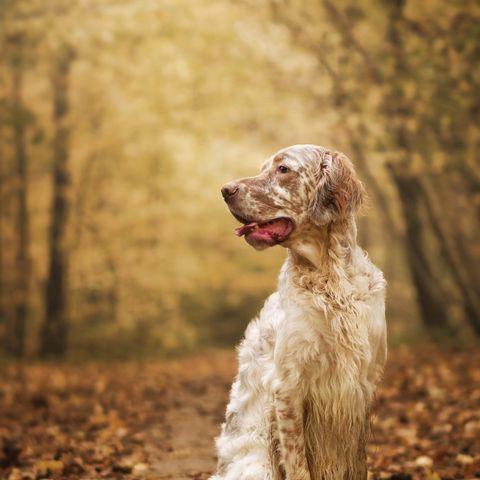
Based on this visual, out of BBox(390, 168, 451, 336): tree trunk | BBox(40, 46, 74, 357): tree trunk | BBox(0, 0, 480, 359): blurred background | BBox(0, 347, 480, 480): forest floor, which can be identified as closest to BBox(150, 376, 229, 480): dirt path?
BBox(0, 347, 480, 480): forest floor

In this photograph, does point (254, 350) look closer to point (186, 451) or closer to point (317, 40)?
point (186, 451)

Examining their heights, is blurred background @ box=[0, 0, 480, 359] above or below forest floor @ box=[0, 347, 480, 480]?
above

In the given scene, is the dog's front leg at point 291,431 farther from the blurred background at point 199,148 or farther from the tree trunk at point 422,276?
the tree trunk at point 422,276

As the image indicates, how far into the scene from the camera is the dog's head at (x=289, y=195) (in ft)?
12.1

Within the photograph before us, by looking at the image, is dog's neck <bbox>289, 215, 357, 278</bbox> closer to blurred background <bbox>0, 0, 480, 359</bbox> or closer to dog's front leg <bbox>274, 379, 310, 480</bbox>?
dog's front leg <bbox>274, 379, 310, 480</bbox>

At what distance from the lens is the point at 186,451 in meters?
6.25

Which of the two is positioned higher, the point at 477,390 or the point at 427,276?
the point at 427,276

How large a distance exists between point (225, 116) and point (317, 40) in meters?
6.03

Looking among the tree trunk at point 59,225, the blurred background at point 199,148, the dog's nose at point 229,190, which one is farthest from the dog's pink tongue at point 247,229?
the tree trunk at point 59,225

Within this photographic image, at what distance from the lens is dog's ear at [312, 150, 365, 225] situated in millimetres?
3660

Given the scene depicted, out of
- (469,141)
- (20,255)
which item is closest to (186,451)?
(469,141)

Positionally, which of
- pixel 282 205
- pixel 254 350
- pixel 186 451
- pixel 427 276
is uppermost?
pixel 427 276

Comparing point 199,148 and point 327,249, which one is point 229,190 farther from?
point 199,148

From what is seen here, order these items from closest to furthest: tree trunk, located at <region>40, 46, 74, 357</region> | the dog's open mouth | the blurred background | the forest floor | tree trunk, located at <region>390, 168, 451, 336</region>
→ the dog's open mouth → the forest floor → the blurred background → tree trunk, located at <region>390, 168, 451, 336</region> → tree trunk, located at <region>40, 46, 74, 357</region>
